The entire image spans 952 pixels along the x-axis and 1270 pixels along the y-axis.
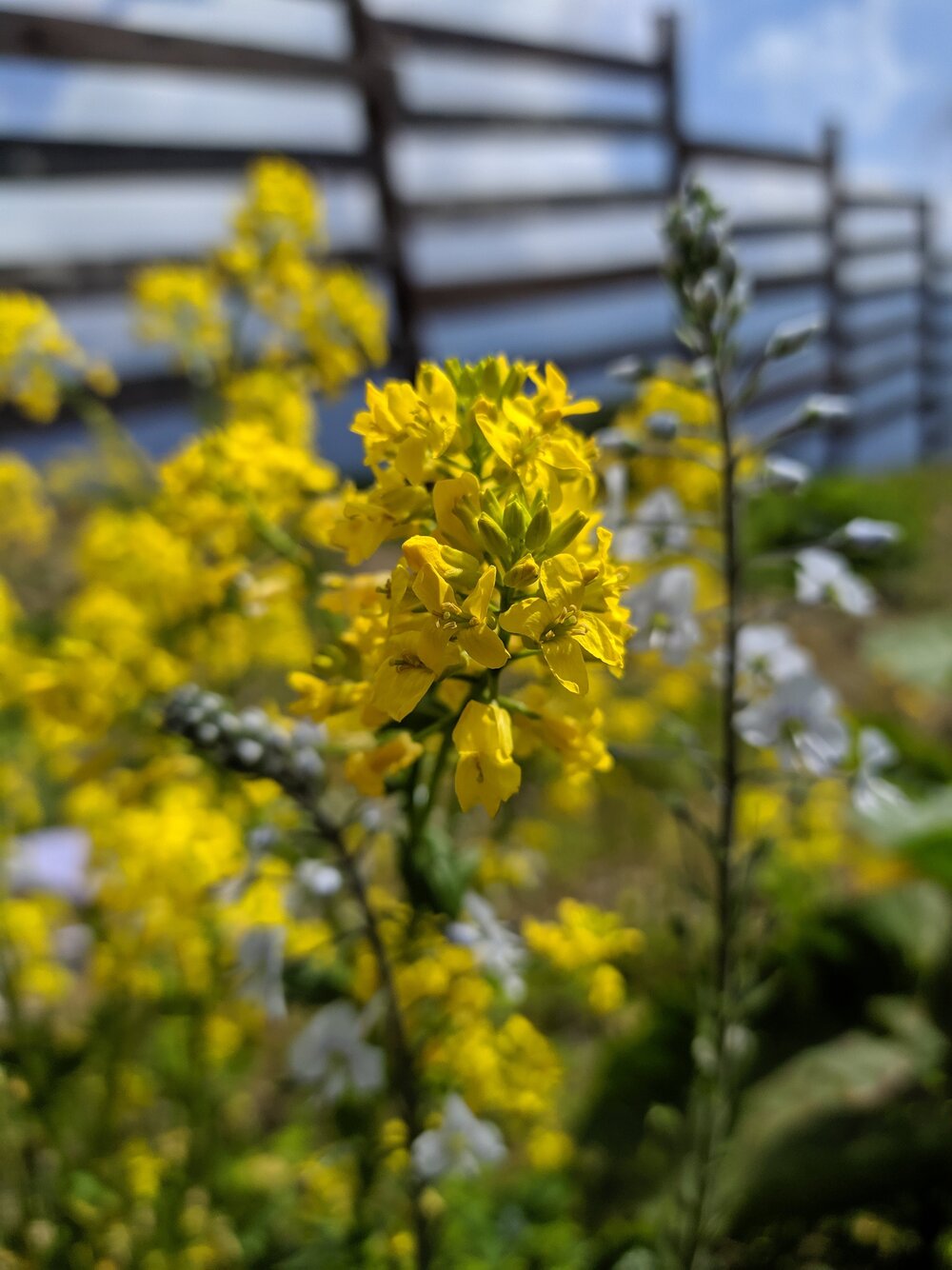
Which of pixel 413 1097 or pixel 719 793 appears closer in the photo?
pixel 413 1097

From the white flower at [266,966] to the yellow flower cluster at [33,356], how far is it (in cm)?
102

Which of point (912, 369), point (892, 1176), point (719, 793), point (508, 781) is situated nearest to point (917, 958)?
point (892, 1176)

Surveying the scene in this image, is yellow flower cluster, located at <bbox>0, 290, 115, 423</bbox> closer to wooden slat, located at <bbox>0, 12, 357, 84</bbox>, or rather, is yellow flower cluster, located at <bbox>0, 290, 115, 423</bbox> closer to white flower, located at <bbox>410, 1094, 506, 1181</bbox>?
white flower, located at <bbox>410, 1094, 506, 1181</bbox>

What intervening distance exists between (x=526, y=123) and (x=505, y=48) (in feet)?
1.49

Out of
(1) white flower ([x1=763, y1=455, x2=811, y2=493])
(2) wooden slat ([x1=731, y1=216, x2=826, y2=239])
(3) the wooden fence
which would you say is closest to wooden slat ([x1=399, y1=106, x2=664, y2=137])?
(3) the wooden fence

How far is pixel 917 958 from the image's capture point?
176cm

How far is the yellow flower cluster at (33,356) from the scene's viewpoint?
140cm

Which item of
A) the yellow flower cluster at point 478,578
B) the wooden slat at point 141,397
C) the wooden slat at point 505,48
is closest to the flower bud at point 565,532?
the yellow flower cluster at point 478,578

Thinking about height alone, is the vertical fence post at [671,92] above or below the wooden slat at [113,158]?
above

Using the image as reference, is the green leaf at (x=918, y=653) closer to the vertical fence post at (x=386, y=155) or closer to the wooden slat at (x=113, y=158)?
the vertical fence post at (x=386, y=155)

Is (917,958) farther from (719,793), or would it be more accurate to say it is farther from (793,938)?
(719,793)

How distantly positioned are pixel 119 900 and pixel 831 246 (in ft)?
37.9

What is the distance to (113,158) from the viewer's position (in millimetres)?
3609

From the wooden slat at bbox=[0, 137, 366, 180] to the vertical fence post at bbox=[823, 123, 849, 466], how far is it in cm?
804
